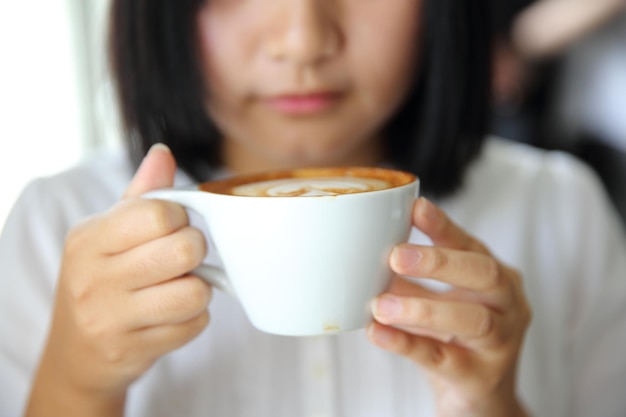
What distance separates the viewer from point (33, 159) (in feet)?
5.23

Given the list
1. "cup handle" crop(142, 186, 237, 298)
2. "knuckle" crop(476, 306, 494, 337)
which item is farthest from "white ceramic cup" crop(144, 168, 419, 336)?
"knuckle" crop(476, 306, 494, 337)

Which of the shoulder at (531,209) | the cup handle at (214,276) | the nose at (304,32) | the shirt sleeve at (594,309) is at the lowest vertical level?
the shirt sleeve at (594,309)

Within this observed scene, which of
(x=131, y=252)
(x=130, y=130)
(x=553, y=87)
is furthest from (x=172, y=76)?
(x=553, y=87)

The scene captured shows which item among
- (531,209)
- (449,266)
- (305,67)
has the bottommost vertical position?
(531,209)

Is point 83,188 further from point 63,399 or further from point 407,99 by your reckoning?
point 407,99

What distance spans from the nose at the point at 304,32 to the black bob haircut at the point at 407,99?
4.5 inches

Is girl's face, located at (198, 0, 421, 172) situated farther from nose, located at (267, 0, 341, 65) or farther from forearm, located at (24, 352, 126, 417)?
forearm, located at (24, 352, 126, 417)

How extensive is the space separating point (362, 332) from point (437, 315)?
10.5 inches

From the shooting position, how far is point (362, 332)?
75 centimetres

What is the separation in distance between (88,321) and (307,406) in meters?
0.31

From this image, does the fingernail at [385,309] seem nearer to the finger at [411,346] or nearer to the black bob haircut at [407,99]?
the finger at [411,346]

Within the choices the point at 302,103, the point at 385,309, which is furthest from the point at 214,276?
the point at 302,103

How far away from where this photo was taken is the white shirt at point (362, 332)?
2.36ft

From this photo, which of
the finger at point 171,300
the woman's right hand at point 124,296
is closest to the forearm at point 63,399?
the woman's right hand at point 124,296
